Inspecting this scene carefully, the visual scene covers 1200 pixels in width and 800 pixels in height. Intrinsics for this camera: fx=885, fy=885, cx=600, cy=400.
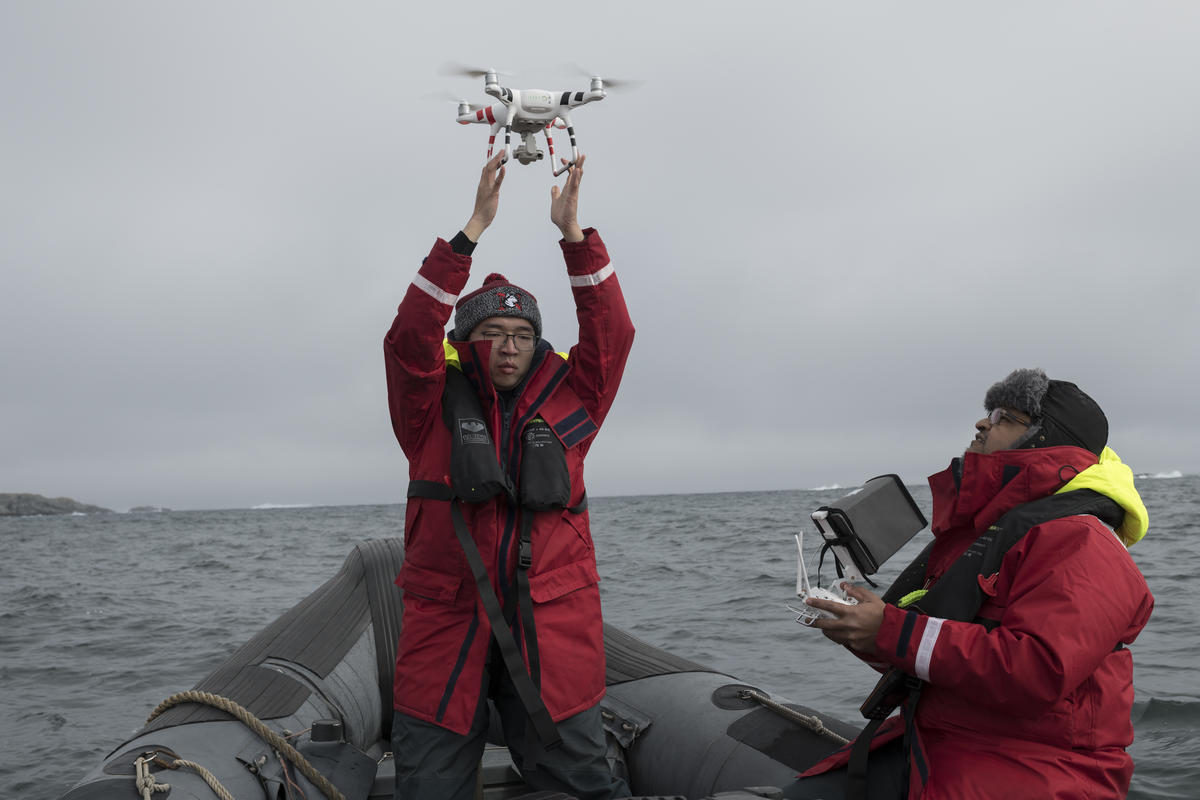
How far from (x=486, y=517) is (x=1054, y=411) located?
1.56 metres

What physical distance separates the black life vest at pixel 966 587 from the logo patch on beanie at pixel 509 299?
55.7 inches

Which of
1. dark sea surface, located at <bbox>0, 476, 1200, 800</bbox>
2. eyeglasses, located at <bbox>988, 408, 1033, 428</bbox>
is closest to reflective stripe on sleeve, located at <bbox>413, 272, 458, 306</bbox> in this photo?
eyeglasses, located at <bbox>988, 408, 1033, 428</bbox>

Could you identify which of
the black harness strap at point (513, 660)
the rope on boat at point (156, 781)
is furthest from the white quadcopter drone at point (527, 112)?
the rope on boat at point (156, 781)

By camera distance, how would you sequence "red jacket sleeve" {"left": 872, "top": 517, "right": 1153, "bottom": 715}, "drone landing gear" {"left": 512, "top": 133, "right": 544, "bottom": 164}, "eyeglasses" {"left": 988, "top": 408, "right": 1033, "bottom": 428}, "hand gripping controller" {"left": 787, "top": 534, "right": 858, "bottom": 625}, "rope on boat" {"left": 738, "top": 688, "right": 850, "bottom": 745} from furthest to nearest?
"rope on boat" {"left": 738, "top": 688, "right": 850, "bottom": 745}, "drone landing gear" {"left": 512, "top": 133, "right": 544, "bottom": 164}, "eyeglasses" {"left": 988, "top": 408, "right": 1033, "bottom": 428}, "hand gripping controller" {"left": 787, "top": 534, "right": 858, "bottom": 625}, "red jacket sleeve" {"left": 872, "top": 517, "right": 1153, "bottom": 715}

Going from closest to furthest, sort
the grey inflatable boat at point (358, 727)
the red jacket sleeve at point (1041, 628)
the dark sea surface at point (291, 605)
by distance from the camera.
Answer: the red jacket sleeve at point (1041, 628) < the grey inflatable boat at point (358, 727) < the dark sea surface at point (291, 605)

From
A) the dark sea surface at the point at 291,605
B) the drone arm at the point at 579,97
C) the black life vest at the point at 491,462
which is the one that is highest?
the drone arm at the point at 579,97

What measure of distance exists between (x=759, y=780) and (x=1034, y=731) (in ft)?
3.93

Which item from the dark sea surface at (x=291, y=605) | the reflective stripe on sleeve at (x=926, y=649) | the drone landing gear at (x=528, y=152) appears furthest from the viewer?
the dark sea surface at (x=291, y=605)

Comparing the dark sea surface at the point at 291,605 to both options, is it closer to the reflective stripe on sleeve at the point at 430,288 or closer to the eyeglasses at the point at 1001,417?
the eyeglasses at the point at 1001,417

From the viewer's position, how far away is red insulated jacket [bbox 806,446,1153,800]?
194cm

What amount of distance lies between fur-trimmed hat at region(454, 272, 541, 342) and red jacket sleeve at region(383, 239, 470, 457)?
7.5 inches

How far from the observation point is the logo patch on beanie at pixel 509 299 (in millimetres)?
2678

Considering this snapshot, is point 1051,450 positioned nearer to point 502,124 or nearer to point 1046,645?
point 1046,645

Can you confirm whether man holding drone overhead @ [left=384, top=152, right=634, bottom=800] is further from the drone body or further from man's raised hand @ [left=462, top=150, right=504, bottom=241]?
the drone body
